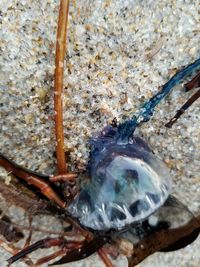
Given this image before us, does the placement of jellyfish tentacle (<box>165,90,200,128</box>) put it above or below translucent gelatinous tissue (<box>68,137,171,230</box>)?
above

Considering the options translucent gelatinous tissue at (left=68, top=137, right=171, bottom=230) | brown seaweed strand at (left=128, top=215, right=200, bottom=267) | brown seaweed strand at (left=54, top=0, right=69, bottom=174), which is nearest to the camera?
brown seaweed strand at (left=54, top=0, right=69, bottom=174)

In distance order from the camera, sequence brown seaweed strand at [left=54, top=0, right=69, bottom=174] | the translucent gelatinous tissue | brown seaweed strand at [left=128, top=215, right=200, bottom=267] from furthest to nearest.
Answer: brown seaweed strand at [left=128, top=215, right=200, bottom=267] → the translucent gelatinous tissue → brown seaweed strand at [left=54, top=0, right=69, bottom=174]

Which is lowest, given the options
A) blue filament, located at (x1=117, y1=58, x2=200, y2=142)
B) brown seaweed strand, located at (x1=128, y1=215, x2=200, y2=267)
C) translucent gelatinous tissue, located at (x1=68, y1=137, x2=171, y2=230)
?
brown seaweed strand, located at (x1=128, y1=215, x2=200, y2=267)

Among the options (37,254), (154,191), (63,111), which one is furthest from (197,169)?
(37,254)

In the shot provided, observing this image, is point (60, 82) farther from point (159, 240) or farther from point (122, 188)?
point (159, 240)

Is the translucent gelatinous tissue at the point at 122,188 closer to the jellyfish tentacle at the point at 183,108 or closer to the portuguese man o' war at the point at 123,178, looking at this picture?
the portuguese man o' war at the point at 123,178

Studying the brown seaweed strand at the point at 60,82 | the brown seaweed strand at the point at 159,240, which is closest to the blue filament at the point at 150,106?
the brown seaweed strand at the point at 60,82

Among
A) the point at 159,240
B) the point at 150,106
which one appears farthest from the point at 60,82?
the point at 159,240

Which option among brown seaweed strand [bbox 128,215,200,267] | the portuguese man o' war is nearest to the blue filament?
the portuguese man o' war

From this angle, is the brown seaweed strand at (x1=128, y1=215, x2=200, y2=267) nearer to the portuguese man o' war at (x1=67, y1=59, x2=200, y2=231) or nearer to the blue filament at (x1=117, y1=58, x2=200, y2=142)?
the portuguese man o' war at (x1=67, y1=59, x2=200, y2=231)
